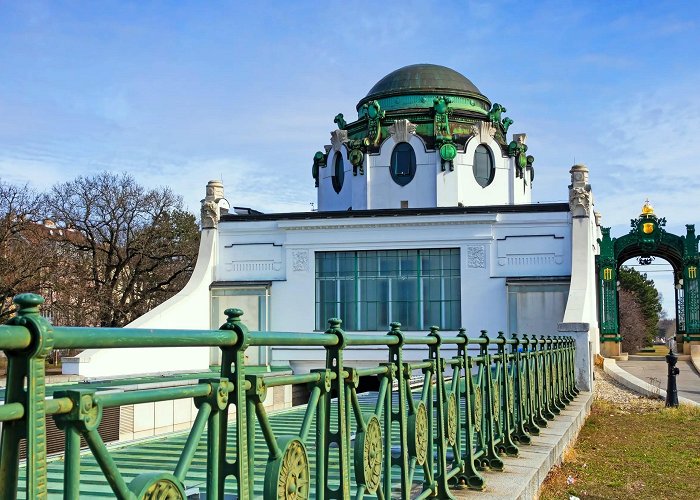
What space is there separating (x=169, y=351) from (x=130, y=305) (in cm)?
1036

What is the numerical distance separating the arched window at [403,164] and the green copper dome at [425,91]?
226cm

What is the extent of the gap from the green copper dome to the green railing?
91.1ft

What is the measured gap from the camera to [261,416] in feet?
10.2

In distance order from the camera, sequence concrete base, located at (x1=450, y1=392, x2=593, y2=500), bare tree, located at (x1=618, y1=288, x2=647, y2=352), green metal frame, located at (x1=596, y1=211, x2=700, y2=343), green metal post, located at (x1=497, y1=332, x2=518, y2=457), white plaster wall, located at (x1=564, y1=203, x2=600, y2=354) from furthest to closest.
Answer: bare tree, located at (x1=618, y1=288, x2=647, y2=352) → green metal frame, located at (x1=596, y1=211, x2=700, y2=343) → white plaster wall, located at (x1=564, y1=203, x2=600, y2=354) → green metal post, located at (x1=497, y1=332, x2=518, y2=457) → concrete base, located at (x1=450, y1=392, x2=593, y2=500)

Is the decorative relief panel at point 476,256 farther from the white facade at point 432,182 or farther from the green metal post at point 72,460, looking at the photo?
the green metal post at point 72,460

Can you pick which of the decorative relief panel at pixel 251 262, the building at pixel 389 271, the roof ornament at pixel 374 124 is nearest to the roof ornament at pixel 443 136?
the building at pixel 389 271

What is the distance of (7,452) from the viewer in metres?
1.97

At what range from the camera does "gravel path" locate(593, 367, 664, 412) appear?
1783cm

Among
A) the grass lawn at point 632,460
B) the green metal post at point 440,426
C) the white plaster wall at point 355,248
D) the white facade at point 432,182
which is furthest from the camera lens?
the white facade at point 432,182

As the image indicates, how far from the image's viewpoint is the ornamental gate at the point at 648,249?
32969 mm

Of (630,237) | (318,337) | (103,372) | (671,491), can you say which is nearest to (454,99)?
(630,237)

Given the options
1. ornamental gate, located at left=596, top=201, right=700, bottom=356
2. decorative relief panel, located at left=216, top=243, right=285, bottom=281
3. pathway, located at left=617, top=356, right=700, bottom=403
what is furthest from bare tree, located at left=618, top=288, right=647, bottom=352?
decorative relief panel, located at left=216, top=243, right=285, bottom=281

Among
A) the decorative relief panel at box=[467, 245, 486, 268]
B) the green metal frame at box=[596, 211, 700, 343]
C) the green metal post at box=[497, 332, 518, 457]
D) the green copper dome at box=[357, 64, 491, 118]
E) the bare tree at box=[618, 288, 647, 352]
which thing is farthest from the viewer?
the bare tree at box=[618, 288, 647, 352]

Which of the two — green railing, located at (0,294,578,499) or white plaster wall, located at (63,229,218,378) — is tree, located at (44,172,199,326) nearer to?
white plaster wall, located at (63,229,218,378)
